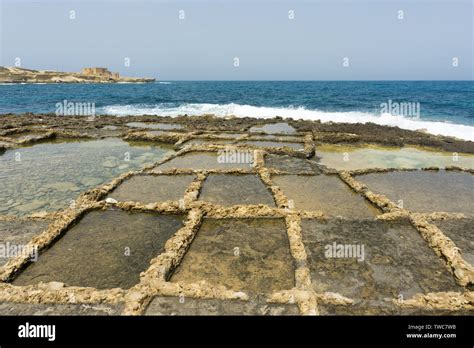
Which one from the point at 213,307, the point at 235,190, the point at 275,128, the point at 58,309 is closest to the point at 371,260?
the point at 213,307

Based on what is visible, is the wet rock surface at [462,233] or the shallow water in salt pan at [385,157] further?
the shallow water in salt pan at [385,157]

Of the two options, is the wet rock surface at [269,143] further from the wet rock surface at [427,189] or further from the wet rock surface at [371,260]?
the wet rock surface at [371,260]

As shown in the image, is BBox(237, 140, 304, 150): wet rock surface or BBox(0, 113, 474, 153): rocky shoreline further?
BBox(0, 113, 474, 153): rocky shoreline

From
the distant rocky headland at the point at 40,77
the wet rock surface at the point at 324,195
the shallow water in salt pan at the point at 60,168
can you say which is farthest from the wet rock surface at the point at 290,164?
the distant rocky headland at the point at 40,77

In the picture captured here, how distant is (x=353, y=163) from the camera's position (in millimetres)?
13195

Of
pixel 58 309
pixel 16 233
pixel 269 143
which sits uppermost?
pixel 269 143

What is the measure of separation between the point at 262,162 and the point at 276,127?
1059 cm

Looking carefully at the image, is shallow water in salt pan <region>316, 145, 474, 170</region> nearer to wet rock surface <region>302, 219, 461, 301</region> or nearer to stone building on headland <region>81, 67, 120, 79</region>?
wet rock surface <region>302, 219, 461, 301</region>

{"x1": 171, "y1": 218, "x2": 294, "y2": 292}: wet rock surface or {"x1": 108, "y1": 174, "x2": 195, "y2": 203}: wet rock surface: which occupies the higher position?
{"x1": 108, "y1": 174, "x2": 195, "y2": 203}: wet rock surface

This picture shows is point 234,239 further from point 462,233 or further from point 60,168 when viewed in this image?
point 60,168

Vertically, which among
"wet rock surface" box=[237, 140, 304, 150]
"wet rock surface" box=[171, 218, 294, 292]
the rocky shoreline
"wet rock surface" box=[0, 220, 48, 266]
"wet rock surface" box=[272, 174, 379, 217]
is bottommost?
"wet rock surface" box=[171, 218, 294, 292]

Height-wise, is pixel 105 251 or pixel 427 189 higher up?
pixel 427 189

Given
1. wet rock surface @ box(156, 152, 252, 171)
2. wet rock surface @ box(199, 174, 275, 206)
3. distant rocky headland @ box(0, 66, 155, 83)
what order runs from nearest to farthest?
wet rock surface @ box(199, 174, 275, 206) < wet rock surface @ box(156, 152, 252, 171) < distant rocky headland @ box(0, 66, 155, 83)

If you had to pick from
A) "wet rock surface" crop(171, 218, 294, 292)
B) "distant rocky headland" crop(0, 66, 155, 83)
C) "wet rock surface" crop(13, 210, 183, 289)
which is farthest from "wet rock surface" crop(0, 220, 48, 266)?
"distant rocky headland" crop(0, 66, 155, 83)
